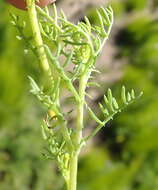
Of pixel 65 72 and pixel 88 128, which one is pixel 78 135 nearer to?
pixel 65 72

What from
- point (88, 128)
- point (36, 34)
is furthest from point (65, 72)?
point (88, 128)

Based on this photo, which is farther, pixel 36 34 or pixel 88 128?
pixel 88 128

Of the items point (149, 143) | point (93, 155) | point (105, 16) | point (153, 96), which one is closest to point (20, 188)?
point (93, 155)

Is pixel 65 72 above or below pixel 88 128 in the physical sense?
above

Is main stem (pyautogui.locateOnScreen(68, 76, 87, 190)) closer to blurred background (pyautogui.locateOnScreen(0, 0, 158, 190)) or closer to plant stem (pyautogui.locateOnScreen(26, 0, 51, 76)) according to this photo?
plant stem (pyautogui.locateOnScreen(26, 0, 51, 76))

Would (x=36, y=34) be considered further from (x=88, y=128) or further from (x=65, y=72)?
(x=88, y=128)

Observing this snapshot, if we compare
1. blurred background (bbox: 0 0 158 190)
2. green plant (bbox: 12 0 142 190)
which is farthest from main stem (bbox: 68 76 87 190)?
blurred background (bbox: 0 0 158 190)
